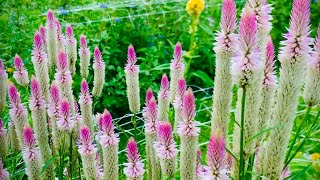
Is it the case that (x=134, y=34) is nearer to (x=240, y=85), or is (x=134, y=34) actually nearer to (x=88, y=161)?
(x=88, y=161)

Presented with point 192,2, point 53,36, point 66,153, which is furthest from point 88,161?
point 192,2

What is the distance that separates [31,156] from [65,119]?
0.66 ft

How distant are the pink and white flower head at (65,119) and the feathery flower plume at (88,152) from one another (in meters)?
0.16

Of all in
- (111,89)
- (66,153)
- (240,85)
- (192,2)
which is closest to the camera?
(240,85)

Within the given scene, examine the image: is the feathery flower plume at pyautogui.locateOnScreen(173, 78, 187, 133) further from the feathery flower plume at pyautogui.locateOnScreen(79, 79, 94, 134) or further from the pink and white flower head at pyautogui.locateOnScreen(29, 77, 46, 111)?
the pink and white flower head at pyautogui.locateOnScreen(29, 77, 46, 111)

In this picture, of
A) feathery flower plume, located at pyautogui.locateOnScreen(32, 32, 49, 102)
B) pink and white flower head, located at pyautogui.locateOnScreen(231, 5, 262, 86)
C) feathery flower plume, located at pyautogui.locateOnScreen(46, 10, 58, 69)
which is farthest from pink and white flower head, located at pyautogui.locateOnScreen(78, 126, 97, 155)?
feathery flower plume, located at pyautogui.locateOnScreen(46, 10, 58, 69)

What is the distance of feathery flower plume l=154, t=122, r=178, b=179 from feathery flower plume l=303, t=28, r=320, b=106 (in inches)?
18.5

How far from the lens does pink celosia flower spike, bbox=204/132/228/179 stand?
4.24ft

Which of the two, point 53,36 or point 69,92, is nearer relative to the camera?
point 69,92

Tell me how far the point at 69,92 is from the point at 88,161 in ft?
1.36

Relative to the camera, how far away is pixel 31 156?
199 cm

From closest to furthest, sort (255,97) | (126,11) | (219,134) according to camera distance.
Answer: (219,134), (255,97), (126,11)

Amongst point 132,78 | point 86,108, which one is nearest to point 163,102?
point 132,78

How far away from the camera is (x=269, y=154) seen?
164 centimetres
